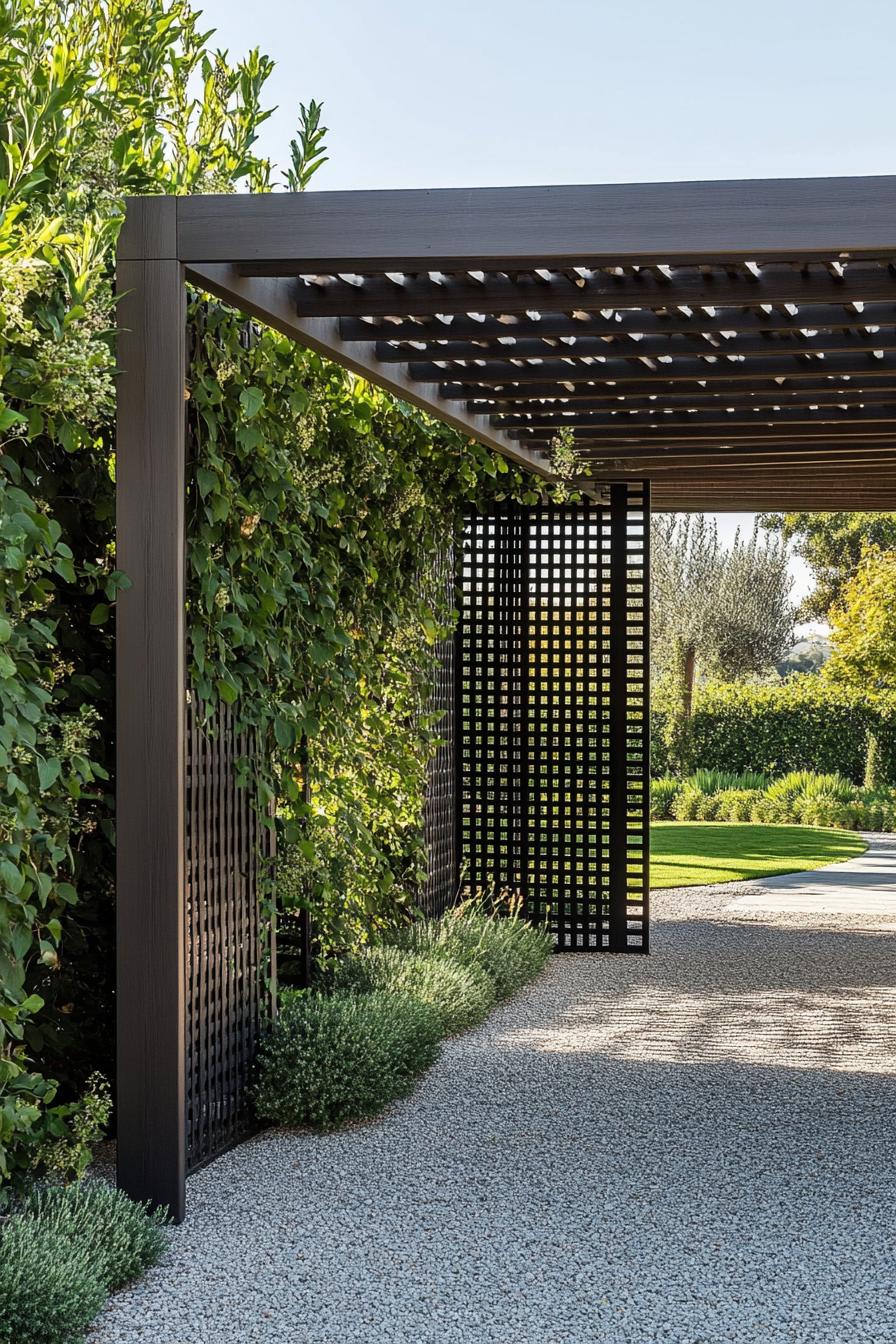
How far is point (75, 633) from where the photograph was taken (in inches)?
166

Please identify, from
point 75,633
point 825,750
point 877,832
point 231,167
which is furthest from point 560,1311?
point 825,750

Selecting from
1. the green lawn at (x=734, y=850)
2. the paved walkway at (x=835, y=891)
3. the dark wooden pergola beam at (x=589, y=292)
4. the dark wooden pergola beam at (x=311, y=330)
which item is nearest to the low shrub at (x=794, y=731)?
the green lawn at (x=734, y=850)

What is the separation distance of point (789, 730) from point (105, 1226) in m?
17.0

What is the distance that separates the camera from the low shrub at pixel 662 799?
60.3 feet

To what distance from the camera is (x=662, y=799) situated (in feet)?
60.7

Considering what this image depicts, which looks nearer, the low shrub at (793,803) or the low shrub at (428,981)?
the low shrub at (428,981)

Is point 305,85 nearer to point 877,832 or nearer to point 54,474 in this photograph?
point 877,832

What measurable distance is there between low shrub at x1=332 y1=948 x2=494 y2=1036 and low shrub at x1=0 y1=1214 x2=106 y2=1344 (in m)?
2.48

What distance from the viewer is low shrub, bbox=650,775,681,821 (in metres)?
18.4

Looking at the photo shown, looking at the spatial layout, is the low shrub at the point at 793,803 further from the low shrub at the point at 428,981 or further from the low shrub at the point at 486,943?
the low shrub at the point at 428,981

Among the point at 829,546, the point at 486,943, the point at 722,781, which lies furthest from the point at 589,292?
the point at 829,546

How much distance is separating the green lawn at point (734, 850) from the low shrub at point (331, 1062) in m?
7.25

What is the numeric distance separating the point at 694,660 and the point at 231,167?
22.5 meters

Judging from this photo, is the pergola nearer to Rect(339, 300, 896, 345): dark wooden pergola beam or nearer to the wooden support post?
Rect(339, 300, 896, 345): dark wooden pergola beam
